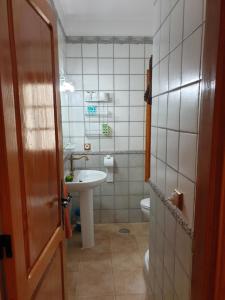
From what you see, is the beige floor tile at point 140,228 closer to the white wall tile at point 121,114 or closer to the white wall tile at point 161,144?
the white wall tile at point 121,114

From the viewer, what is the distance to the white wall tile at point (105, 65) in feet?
9.21

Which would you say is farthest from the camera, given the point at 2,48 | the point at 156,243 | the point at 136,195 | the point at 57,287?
the point at 136,195

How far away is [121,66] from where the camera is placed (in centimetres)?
283

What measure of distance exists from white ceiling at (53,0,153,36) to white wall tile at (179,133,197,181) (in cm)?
187

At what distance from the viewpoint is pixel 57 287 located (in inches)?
50.0

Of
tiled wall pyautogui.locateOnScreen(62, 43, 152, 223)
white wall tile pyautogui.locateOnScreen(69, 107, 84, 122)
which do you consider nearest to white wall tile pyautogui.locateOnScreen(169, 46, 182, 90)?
tiled wall pyautogui.locateOnScreen(62, 43, 152, 223)

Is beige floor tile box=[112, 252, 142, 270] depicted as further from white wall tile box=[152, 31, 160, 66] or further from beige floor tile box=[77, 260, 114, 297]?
white wall tile box=[152, 31, 160, 66]

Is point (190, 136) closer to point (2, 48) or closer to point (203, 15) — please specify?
point (203, 15)

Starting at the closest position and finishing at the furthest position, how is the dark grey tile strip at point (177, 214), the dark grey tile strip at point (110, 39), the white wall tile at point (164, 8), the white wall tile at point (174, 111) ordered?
the dark grey tile strip at point (177, 214), the white wall tile at point (174, 111), the white wall tile at point (164, 8), the dark grey tile strip at point (110, 39)

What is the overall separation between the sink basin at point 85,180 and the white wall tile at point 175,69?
4.50 ft

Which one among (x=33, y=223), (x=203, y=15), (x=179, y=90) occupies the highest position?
(x=203, y=15)

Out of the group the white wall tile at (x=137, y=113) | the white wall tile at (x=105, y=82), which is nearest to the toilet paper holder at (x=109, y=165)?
the white wall tile at (x=137, y=113)

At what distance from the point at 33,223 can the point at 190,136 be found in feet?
2.41

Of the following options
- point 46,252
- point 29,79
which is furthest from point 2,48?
point 46,252
